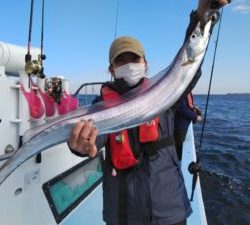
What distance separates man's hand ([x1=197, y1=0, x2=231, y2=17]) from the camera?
2.47 metres

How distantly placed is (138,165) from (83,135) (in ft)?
1.98

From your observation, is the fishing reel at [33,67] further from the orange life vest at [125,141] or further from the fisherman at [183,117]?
the fisherman at [183,117]

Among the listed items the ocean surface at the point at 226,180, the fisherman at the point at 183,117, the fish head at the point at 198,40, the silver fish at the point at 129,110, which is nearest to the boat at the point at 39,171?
the silver fish at the point at 129,110

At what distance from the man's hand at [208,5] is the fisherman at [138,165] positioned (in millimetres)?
56

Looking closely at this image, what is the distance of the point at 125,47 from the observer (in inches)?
117

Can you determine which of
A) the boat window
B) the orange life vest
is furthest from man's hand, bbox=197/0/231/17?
the boat window

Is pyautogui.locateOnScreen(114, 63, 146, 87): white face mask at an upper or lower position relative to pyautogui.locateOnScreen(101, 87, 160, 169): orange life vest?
upper

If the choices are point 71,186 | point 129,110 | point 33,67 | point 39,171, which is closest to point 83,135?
point 129,110

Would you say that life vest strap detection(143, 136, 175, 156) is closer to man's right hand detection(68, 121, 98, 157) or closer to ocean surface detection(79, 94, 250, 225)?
man's right hand detection(68, 121, 98, 157)

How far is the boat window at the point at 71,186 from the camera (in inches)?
192

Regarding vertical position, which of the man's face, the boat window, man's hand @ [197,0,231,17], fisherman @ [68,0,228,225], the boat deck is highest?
man's hand @ [197,0,231,17]

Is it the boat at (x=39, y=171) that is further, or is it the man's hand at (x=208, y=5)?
the boat at (x=39, y=171)

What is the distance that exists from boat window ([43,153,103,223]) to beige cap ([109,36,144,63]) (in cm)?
236

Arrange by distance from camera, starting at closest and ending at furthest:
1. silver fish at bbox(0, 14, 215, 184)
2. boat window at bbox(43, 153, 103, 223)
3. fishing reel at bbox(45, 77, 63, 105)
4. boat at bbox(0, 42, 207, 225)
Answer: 1. silver fish at bbox(0, 14, 215, 184)
2. boat at bbox(0, 42, 207, 225)
3. fishing reel at bbox(45, 77, 63, 105)
4. boat window at bbox(43, 153, 103, 223)
